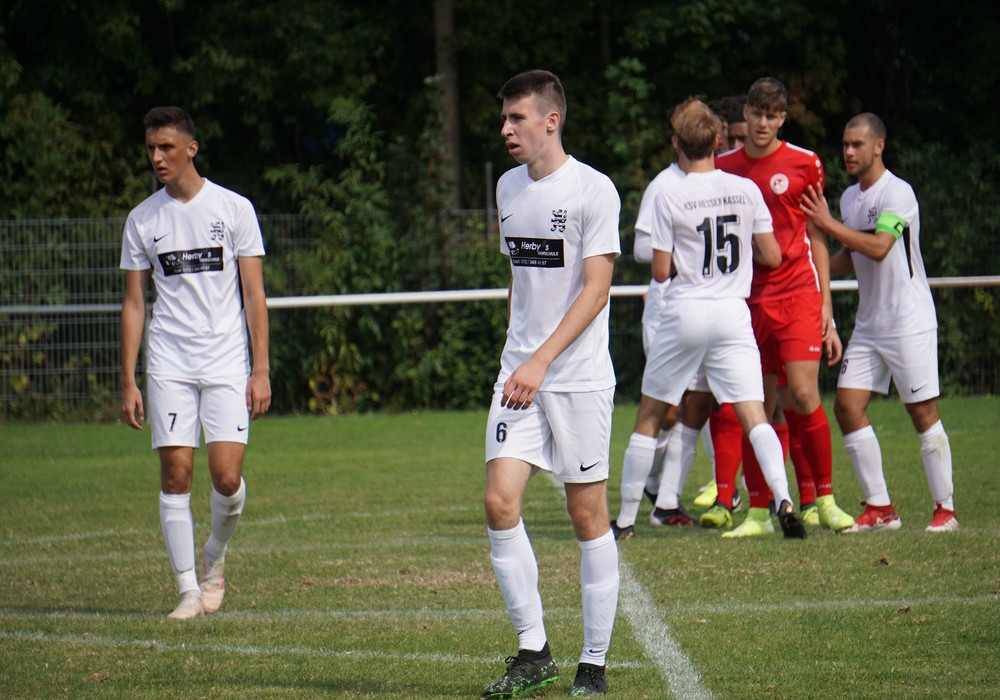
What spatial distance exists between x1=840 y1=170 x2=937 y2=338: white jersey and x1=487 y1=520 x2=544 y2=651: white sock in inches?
147

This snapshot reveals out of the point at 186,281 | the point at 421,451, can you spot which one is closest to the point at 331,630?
the point at 186,281

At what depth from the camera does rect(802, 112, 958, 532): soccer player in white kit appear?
24.7 feet

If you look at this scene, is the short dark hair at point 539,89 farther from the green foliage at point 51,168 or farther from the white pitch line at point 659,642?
the green foliage at point 51,168

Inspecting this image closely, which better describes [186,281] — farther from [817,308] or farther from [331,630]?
[817,308]

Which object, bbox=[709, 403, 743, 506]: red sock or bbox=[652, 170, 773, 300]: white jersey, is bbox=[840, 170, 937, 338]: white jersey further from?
bbox=[709, 403, 743, 506]: red sock

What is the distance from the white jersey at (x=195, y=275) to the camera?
618 cm

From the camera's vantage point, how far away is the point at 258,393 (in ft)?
20.5

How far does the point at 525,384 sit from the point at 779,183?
377 cm

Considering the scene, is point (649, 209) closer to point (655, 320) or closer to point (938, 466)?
point (655, 320)

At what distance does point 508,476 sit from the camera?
4.55 meters

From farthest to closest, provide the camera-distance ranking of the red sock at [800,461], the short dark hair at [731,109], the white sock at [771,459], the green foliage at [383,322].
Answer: the green foliage at [383,322] < the short dark hair at [731,109] < the red sock at [800,461] < the white sock at [771,459]

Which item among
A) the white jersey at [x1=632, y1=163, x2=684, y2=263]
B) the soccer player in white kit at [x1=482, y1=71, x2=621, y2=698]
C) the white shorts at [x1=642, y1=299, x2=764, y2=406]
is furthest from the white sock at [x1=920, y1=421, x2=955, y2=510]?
the soccer player in white kit at [x1=482, y1=71, x2=621, y2=698]

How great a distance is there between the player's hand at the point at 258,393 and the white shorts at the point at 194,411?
52 millimetres

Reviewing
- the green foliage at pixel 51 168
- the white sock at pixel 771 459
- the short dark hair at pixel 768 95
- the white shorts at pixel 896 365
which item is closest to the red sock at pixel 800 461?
the white shorts at pixel 896 365
